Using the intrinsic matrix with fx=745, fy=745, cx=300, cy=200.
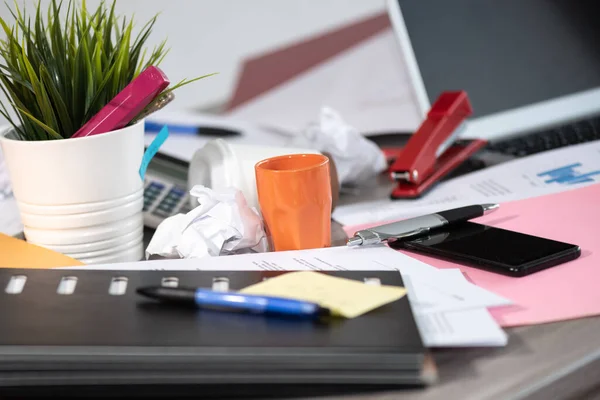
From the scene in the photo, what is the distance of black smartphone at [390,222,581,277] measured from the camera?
0.63 metres

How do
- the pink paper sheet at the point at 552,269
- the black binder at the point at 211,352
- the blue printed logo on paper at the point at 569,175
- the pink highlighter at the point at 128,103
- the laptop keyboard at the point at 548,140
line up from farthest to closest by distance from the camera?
the laptop keyboard at the point at 548,140 < the blue printed logo on paper at the point at 569,175 < the pink highlighter at the point at 128,103 < the pink paper sheet at the point at 552,269 < the black binder at the point at 211,352

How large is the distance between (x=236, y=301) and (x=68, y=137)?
11.7 inches

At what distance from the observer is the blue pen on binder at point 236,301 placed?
0.49 meters

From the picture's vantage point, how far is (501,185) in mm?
927

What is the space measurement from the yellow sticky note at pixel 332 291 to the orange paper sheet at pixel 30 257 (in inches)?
8.0

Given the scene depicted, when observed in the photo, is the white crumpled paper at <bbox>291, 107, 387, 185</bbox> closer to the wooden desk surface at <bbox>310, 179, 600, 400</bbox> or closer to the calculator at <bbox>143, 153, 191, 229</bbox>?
the calculator at <bbox>143, 153, 191, 229</bbox>

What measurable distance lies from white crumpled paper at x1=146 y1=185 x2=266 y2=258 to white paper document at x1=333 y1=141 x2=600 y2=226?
148 mm

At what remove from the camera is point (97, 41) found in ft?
2.27

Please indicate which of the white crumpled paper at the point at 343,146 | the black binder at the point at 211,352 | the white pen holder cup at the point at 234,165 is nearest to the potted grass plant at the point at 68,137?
the white pen holder cup at the point at 234,165

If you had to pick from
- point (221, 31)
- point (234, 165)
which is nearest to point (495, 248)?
point (234, 165)

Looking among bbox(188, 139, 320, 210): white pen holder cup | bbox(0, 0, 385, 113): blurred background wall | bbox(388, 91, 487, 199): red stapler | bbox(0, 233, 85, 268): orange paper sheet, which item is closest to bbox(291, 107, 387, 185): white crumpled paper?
bbox(388, 91, 487, 199): red stapler

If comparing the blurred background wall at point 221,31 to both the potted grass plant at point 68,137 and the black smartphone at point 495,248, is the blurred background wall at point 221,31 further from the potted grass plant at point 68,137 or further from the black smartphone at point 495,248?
the black smartphone at point 495,248

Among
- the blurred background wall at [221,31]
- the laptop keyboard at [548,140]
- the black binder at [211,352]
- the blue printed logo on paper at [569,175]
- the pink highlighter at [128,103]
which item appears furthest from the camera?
the blurred background wall at [221,31]

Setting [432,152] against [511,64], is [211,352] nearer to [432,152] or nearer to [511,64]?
[432,152]
